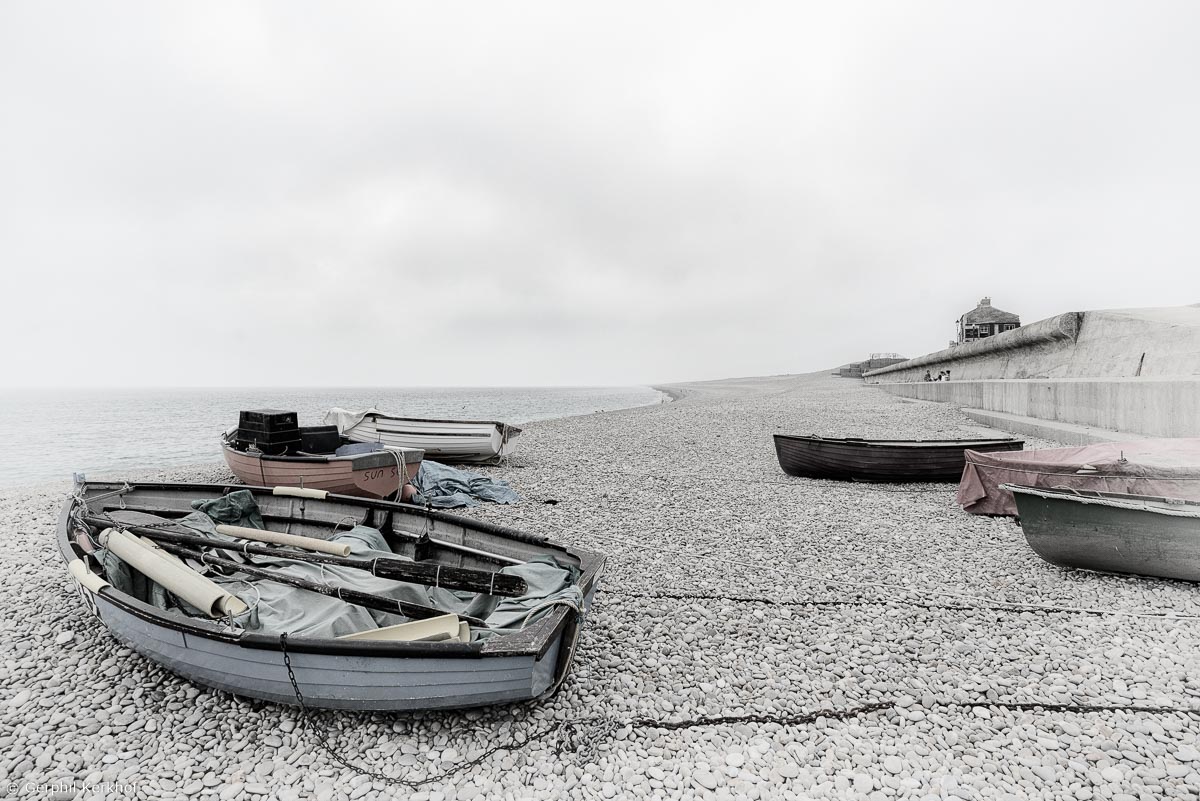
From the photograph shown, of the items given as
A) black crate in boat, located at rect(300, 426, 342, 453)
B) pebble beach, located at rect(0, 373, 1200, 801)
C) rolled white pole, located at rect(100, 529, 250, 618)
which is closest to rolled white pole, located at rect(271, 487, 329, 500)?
rolled white pole, located at rect(100, 529, 250, 618)

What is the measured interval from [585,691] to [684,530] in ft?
13.5

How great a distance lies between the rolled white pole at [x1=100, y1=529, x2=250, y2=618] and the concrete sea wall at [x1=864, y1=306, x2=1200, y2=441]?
13588mm

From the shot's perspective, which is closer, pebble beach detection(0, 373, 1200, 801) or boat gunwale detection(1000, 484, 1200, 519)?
pebble beach detection(0, 373, 1200, 801)

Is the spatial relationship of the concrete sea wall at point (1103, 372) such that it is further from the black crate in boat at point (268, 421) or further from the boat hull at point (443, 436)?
the black crate in boat at point (268, 421)

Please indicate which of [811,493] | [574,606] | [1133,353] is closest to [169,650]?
[574,606]

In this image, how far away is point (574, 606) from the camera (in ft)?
12.3

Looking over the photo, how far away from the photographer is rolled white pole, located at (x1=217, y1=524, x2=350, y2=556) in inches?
209

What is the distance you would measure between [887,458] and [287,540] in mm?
9487

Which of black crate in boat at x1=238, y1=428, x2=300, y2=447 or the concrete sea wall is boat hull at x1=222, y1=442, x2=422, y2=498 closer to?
black crate in boat at x1=238, y1=428, x2=300, y2=447

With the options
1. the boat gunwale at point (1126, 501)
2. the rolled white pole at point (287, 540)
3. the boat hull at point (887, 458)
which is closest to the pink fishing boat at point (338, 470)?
the rolled white pole at point (287, 540)

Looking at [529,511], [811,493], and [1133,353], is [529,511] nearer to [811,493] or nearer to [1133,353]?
[811,493]

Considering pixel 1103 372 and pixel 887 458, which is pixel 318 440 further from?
pixel 1103 372

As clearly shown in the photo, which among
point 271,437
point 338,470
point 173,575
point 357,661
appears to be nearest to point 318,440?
point 271,437

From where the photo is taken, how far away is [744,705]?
386cm
